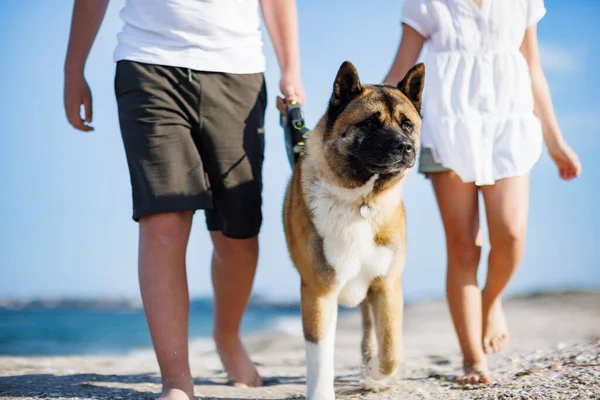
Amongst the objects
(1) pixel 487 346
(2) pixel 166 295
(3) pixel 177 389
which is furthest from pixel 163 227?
(1) pixel 487 346

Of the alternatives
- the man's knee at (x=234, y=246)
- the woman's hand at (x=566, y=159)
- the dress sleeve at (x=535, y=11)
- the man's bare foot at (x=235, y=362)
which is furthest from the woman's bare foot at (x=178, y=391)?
the dress sleeve at (x=535, y=11)

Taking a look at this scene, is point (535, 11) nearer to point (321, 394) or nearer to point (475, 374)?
point (475, 374)

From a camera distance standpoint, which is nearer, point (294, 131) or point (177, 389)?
point (177, 389)

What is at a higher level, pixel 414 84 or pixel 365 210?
pixel 414 84

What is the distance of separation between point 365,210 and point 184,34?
1396 mm

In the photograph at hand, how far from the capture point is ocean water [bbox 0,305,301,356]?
1748cm

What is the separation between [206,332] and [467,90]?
17538mm

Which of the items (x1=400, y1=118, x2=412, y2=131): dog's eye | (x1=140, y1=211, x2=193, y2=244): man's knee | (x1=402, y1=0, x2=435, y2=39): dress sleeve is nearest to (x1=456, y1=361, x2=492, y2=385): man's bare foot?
(x1=400, y1=118, x2=412, y2=131): dog's eye

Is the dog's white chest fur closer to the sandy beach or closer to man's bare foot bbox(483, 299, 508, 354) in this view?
the sandy beach

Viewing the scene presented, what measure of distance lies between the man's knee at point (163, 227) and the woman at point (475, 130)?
1.59 metres

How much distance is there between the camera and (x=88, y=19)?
3736mm

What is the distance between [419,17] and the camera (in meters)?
3.87

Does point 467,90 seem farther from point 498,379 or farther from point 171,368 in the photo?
point 171,368

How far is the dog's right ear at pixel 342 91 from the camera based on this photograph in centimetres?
A: 339
